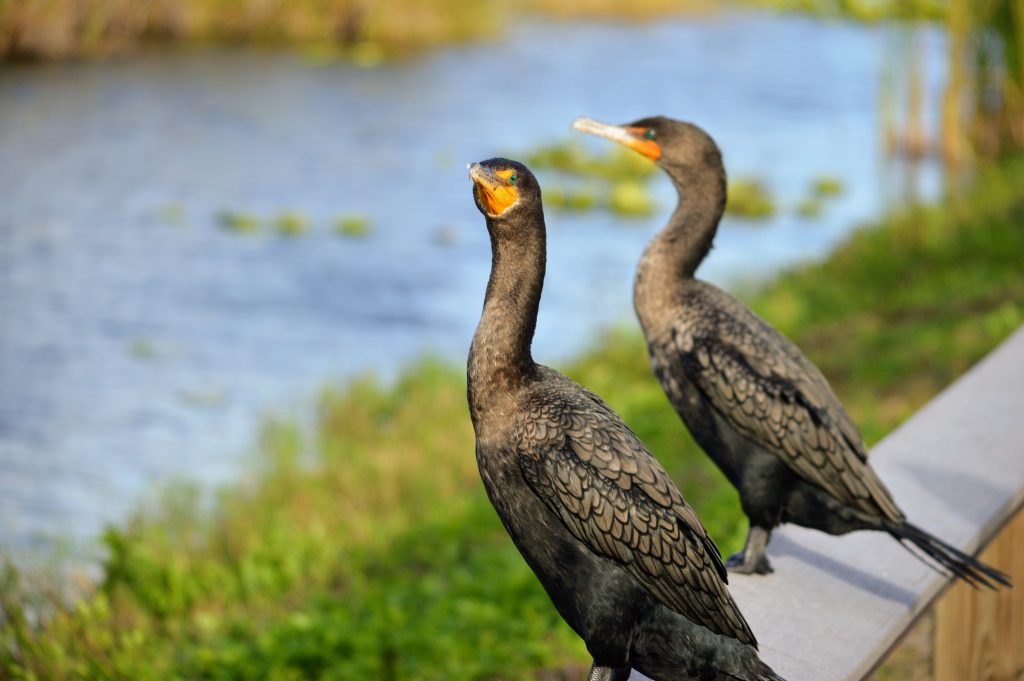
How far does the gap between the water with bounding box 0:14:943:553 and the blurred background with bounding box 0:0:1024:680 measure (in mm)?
54

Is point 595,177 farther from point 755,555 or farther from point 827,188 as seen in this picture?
point 755,555

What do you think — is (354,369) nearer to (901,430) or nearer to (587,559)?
(901,430)

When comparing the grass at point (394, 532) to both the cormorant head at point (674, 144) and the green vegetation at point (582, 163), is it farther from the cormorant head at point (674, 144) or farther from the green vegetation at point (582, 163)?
the green vegetation at point (582, 163)

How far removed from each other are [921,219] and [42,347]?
23.9 ft

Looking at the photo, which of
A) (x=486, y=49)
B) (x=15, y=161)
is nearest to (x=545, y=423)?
(x=15, y=161)

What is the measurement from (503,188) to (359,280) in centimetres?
995

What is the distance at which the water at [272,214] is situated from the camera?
29.4ft

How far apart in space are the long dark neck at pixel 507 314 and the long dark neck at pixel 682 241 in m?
0.90

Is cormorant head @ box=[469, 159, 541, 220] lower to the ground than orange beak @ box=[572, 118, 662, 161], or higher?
higher

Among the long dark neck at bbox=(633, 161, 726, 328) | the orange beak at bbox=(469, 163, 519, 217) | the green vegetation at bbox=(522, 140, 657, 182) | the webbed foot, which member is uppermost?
the orange beak at bbox=(469, 163, 519, 217)

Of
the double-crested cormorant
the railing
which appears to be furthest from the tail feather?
the railing

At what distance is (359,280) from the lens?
1231 cm

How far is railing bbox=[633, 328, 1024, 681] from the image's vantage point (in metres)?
2.86

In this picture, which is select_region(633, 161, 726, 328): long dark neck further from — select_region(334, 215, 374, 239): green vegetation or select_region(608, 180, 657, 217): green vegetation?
select_region(608, 180, 657, 217): green vegetation
